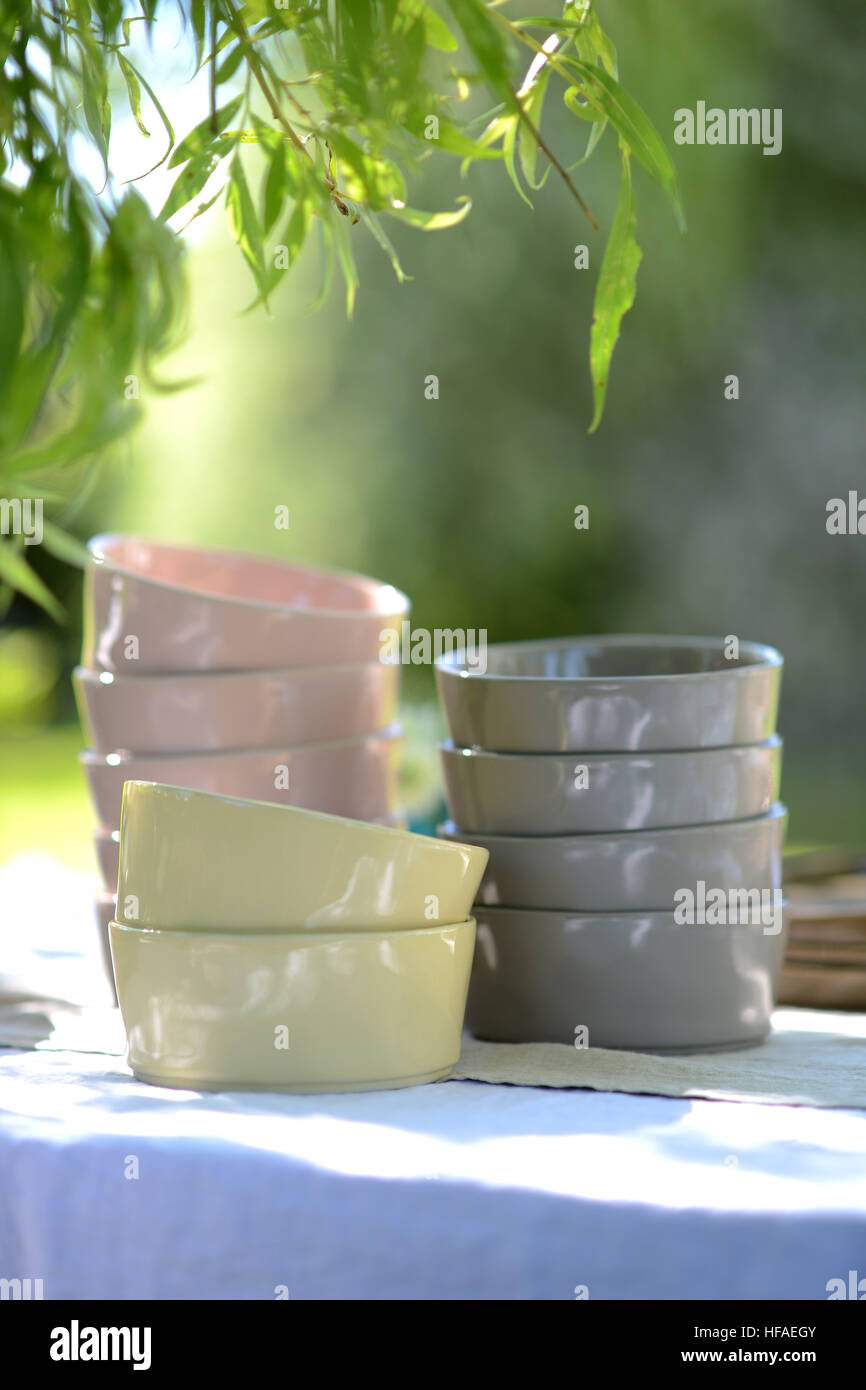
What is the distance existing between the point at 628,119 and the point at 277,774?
17.3 inches

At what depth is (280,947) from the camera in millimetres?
631

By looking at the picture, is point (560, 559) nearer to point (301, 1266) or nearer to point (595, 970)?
point (595, 970)

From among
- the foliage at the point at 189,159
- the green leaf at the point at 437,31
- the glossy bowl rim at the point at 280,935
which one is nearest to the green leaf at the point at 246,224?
the foliage at the point at 189,159

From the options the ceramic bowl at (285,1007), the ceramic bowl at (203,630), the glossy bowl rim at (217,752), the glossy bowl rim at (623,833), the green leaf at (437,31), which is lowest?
the ceramic bowl at (285,1007)

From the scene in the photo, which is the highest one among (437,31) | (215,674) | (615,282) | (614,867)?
(437,31)

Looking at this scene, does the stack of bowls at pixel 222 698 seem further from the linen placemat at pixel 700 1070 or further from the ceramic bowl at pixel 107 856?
the linen placemat at pixel 700 1070

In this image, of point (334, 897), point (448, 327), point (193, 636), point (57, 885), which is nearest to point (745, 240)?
point (448, 327)

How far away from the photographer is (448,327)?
4070 millimetres

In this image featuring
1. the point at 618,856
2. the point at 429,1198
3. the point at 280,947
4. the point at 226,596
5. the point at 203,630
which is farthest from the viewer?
the point at 226,596

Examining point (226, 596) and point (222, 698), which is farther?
point (226, 596)

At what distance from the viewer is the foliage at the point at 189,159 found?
1.73 ft

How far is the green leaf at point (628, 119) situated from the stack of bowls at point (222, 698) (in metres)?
0.35

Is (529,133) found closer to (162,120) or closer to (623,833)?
(162,120)

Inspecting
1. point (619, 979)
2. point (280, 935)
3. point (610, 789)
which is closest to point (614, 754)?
point (610, 789)
